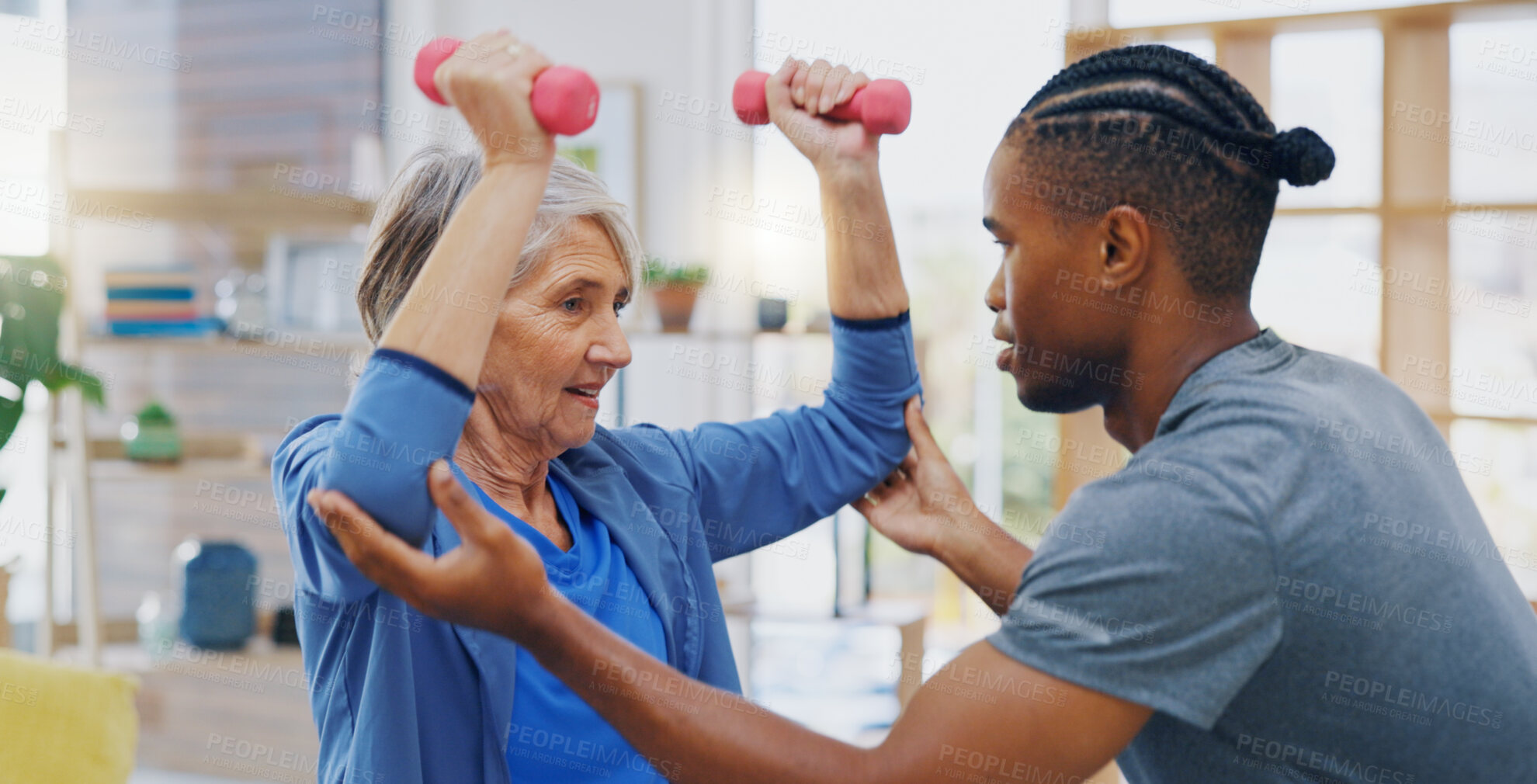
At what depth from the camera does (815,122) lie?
1.40m

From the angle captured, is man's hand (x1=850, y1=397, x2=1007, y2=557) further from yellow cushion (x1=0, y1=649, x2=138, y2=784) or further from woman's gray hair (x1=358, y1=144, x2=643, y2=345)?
yellow cushion (x1=0, y1=649, x2=138, y2=784)

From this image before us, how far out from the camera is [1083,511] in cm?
92

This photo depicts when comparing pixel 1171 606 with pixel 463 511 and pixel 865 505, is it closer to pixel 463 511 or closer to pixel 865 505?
pixel 463 511

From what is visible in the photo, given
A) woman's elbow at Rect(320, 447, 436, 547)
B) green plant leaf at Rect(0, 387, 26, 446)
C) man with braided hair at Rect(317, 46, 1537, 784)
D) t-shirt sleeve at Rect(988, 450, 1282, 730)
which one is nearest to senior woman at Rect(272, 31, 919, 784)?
woman's elbow at Rect(320, 447, 436, 547)

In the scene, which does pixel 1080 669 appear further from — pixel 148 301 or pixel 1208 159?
pixel 148 301

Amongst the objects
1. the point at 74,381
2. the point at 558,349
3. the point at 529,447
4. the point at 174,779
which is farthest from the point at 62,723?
the point at 174,779

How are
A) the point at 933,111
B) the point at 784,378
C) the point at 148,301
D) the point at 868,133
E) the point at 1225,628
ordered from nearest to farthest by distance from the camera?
the point at 1225,628, the point at 868,133, the point at 148,301, the point at 933,111, the point at 784,378

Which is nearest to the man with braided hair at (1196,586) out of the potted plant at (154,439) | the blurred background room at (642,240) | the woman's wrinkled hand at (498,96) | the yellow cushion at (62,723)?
the woman's wrinkled hand at (498,96)

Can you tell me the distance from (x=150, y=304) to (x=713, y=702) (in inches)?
120

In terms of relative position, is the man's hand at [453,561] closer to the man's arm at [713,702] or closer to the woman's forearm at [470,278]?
the man's arm at [713,702]

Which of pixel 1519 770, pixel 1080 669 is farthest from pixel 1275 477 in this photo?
pixel 1519 770

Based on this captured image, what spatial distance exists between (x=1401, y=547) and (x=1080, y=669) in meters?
0.28

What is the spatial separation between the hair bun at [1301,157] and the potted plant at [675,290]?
2.27 metres

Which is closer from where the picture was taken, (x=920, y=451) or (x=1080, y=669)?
(x=1080, y=669)
